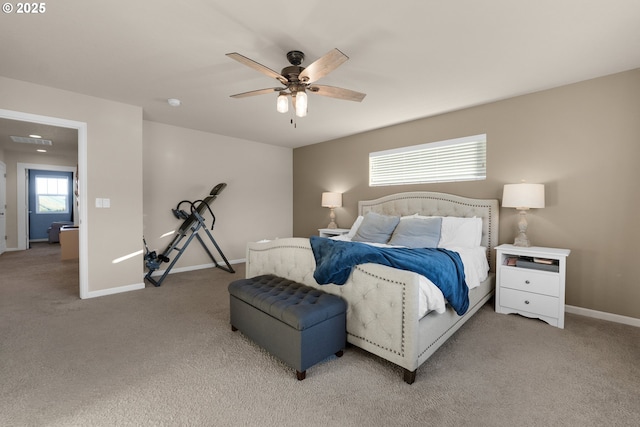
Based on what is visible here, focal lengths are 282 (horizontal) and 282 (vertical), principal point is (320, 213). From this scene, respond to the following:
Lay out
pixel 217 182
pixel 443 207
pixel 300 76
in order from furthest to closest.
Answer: pixel 217 182
pixel 443 207
pixel 300 76

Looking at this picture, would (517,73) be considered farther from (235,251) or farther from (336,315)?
(235,251)

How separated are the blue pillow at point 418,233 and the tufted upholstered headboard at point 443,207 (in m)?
0.49

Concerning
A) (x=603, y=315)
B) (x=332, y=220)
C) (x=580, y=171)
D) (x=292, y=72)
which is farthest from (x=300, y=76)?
(x=603, y=315)

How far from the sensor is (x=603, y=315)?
115 inches

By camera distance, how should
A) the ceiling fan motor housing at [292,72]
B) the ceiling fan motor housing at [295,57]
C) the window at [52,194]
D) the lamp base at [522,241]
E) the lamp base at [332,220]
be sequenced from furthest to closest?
the window at [52,194]
the lamp base at [332,220]
the lamp base at [522,241]
the ceiling fan motor housing at [295,57]
the ceiling fan motor housing at [292,72]

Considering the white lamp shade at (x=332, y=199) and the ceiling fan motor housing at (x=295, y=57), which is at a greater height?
the ceiling fan motor housing at (x=295, y=57)

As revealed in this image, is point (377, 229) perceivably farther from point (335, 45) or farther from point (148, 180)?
point (148, 180)

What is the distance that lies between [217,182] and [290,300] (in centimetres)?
391

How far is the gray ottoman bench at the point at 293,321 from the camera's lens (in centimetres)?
188

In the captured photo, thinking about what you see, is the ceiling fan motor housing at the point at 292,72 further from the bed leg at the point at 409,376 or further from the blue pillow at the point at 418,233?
the bed leg at the point at 409,376

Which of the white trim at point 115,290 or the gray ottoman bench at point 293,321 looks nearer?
the gray ottoman bench at point 293,321

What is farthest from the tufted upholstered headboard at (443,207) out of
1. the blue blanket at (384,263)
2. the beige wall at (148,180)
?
the beige wall at (148,180)

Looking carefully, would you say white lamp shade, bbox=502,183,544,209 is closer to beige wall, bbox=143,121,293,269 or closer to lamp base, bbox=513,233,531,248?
lamp base, bbox=513,233,531,248

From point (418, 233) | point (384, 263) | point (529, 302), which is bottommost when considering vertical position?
point (529, 302)
